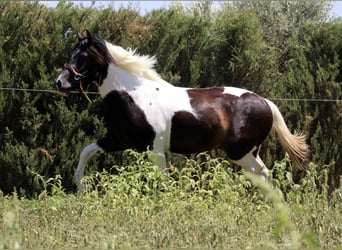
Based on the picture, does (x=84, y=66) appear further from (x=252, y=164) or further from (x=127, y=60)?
(x=252, y=164)

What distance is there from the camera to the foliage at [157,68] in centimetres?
1061

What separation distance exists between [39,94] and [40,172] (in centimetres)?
97

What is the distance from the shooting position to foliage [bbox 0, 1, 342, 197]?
Answer: 1061cm

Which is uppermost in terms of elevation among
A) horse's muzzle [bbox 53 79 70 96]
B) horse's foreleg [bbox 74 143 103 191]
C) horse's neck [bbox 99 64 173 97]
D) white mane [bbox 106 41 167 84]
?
white mane [bbox 106 41 167 84]

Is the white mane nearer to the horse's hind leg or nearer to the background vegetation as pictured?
the background vegetation

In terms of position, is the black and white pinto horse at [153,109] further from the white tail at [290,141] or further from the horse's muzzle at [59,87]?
the white tail at [290,141]

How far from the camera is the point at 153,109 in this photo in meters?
9.82

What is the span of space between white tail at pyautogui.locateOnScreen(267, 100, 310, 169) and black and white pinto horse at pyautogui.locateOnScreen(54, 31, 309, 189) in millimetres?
222

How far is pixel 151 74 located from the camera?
10.1 metres

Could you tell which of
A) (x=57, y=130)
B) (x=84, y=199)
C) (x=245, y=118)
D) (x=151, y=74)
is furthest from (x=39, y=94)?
(x=84, y=199)

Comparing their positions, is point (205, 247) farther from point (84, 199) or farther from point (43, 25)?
point (43, 25)

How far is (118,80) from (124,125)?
57 cm

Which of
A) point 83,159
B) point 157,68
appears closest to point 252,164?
point 157,68

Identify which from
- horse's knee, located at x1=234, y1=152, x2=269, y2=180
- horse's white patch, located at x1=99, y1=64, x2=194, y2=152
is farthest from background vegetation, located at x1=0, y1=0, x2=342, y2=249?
horse's white patch, located at x1=99, y1=64, x2=194, y2=152
